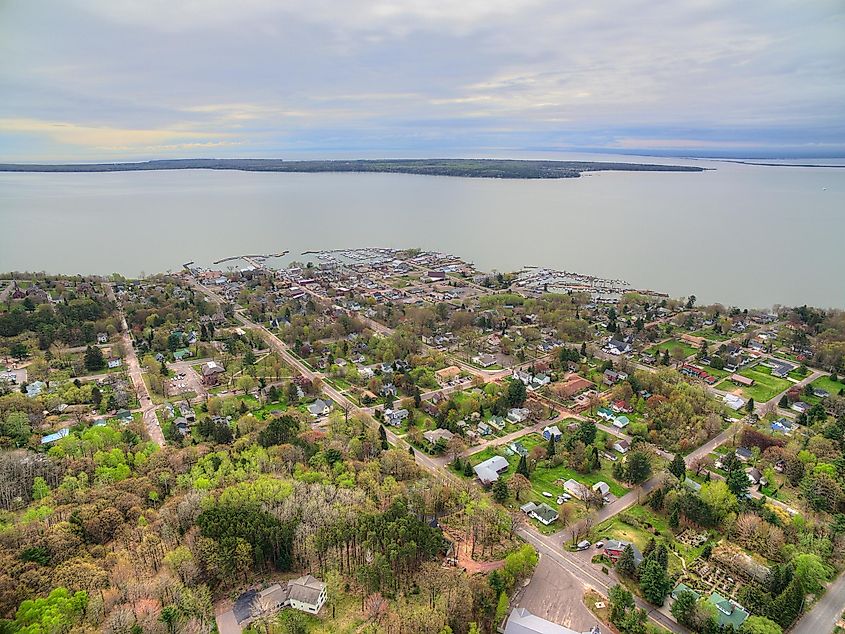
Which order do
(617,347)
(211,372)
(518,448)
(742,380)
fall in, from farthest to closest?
(617,347) < (211,372) < (742,380) < (518,448)

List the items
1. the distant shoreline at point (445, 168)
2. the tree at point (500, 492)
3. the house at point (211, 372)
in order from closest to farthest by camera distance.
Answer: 1. the tree at point (500, 492)
2. the house at point (211, 372)
3. the distant shoreline at point (445, 168)

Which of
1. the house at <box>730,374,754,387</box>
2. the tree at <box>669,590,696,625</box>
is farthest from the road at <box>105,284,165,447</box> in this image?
the house at <box>730,374,754,387</box>

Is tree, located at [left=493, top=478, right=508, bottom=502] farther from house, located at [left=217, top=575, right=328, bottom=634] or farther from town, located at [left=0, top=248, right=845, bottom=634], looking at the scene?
house, located at [left=217, top=575, right=328, bottom=634]

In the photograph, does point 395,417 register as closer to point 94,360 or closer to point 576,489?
point 576,489

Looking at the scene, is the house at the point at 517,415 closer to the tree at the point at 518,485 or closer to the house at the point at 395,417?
the house at the point at 395,417

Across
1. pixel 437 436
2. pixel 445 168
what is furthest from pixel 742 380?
pixel 445 168

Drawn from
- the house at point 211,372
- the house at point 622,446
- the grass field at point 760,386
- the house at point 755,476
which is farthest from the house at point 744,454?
the house at point 211,372

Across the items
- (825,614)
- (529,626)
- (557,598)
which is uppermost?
(529,626)
